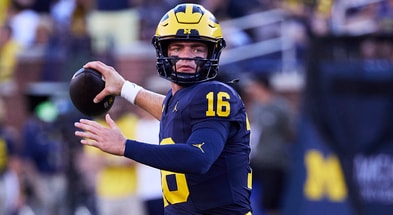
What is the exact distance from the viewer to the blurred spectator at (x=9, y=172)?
38.1 ft

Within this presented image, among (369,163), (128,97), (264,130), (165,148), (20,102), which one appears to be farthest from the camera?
(20,102)

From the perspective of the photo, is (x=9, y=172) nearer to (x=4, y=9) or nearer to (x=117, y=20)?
(x=117, y=20)

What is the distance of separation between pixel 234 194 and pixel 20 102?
9.04 meters

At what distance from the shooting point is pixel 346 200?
875 cm

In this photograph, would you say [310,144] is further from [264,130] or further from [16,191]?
[16,191]

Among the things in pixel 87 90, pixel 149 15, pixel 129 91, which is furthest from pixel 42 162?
pixel 87 90

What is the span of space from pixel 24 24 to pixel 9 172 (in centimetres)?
250

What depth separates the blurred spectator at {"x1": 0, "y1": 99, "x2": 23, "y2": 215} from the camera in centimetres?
1161

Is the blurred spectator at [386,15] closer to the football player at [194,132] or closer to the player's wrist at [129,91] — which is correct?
the player's wrist at [129,91]

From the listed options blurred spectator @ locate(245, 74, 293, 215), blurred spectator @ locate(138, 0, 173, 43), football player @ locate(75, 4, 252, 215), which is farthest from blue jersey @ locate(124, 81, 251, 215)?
blurred spectator @ locate(138, 0, 173, 43)

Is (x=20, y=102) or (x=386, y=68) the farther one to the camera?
(x=20, y=102)

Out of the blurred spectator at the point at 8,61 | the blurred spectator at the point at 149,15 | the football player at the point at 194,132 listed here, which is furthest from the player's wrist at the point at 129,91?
the blurred spectator at the point at 8,61

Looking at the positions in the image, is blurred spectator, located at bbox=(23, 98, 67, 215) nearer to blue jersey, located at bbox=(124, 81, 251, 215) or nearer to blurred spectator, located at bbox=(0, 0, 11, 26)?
blurred spectator, located at bbox=(0, 0, 11, 26)

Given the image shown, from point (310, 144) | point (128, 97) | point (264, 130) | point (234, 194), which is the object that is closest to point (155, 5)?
point (264, 130)
